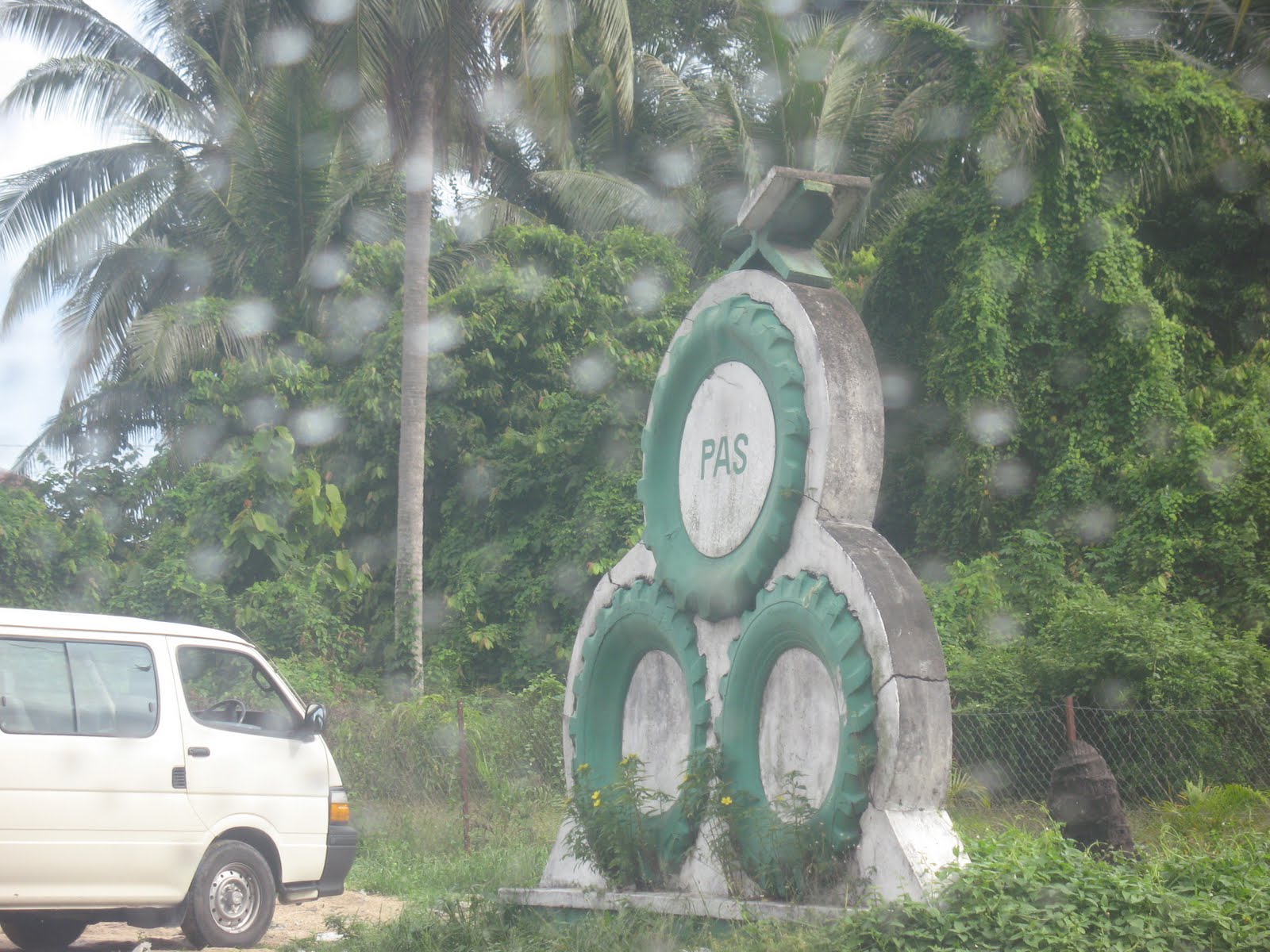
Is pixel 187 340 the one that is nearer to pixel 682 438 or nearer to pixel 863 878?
pixel 682 438

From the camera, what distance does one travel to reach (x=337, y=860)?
880cm

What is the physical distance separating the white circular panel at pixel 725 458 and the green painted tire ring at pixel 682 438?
6 centimetres

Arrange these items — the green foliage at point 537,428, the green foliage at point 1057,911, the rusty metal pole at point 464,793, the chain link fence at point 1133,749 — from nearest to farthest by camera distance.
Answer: the green foliage at point 1057,911 < the chain link fence at point 1133,749 < the rusty metal pole at point 464,793 < the green foliage at point 537,428

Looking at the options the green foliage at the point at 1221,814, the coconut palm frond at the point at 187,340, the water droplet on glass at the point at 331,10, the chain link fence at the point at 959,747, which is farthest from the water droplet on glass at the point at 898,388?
the green foliage at the point at 1221,814

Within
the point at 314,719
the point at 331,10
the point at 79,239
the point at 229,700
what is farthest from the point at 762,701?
the point at 79,239

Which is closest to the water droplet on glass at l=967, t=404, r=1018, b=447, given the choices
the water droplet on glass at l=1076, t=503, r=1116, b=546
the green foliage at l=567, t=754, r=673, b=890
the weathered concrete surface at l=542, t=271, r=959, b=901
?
the water droplet on glass at l=1076, t=503, r=1116, b=546

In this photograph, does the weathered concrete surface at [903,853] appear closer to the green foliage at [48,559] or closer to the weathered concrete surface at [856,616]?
the weathered concrete surface at [856,616]

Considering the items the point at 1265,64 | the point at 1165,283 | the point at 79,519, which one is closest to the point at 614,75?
the point at 1165,283

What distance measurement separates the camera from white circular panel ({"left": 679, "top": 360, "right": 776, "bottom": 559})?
22.3 ft

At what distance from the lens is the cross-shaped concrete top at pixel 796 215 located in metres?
6.86

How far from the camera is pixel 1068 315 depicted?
17078 millimetres

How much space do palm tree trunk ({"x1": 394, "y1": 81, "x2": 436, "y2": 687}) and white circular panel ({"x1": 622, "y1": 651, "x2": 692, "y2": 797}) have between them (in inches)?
368

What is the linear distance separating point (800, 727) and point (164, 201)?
71.2 feet

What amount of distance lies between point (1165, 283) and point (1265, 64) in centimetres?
363
